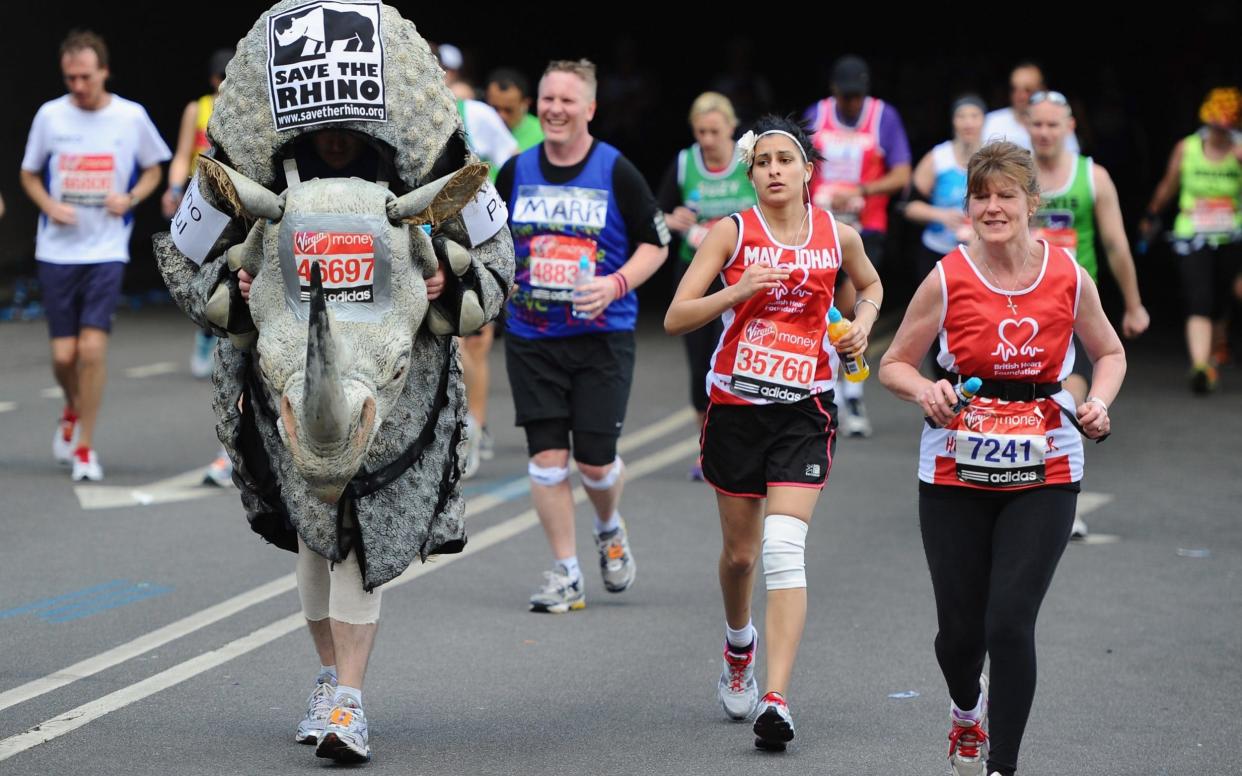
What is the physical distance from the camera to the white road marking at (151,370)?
15719 mm

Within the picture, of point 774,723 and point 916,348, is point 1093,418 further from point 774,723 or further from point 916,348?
point 774,723

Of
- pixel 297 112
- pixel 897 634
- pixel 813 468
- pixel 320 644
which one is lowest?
Answer: pixel 897 634

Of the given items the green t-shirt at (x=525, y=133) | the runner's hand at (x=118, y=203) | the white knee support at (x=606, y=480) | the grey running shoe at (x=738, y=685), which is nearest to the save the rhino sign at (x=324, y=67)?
the grey running shoe at (x=738, y=685)

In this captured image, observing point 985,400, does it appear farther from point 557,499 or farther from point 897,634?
point 557,499

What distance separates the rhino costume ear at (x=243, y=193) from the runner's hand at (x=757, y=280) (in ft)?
4.83

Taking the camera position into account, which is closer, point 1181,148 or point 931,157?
point 931,157

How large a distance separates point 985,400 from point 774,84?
2931 centimetres

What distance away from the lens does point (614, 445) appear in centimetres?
836

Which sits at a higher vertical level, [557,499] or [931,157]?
[931,157]

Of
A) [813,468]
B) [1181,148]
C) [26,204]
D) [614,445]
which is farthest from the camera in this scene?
[26,204]

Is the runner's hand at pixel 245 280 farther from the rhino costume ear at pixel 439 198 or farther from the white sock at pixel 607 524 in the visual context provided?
the white sock at pixel 607 524

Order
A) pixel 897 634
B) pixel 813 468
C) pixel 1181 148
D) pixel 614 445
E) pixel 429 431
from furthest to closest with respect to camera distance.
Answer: pixel 1181 148 → pixel 614 445 → pixel 897 634 → pixel 813 468 → pixel 429 431

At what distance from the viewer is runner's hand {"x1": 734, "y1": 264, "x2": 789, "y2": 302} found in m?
6.11

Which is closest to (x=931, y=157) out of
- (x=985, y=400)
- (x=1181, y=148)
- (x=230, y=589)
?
(x=1181, y=148)
